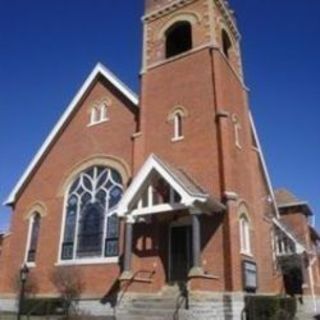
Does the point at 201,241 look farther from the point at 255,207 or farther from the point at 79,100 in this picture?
the point at 79,100

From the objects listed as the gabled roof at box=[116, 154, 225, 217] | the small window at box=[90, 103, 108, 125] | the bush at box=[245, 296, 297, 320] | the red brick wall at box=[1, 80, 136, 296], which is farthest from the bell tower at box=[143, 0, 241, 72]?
the bush at box=[245, 296, 297, 320]

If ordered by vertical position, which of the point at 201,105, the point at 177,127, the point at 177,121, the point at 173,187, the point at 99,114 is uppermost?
the point at 99,114

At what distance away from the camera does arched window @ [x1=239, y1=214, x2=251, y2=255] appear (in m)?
18.0

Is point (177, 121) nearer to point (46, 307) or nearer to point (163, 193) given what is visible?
point (163, 193)

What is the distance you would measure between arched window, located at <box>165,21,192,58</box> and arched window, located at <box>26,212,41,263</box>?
11.5 meters

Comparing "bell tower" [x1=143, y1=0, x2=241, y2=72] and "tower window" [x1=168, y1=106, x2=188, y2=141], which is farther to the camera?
"bell tower" [x1=143, y1=0, x2=241, y2=72]

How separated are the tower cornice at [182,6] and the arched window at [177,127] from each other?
22.6ft

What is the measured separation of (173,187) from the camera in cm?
1644

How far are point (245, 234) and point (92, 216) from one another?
7508 millimetres

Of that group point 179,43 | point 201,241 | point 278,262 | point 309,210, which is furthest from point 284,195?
point 201,241

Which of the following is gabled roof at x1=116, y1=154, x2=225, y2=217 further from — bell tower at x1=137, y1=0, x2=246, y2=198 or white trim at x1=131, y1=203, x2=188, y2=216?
bell tower at x1=137, y1=0, x2=246, y2=198

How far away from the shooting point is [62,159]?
23844 millimetres

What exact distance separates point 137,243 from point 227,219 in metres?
4.16

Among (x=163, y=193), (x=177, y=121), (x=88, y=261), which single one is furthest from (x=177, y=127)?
(x=88, y=261)
